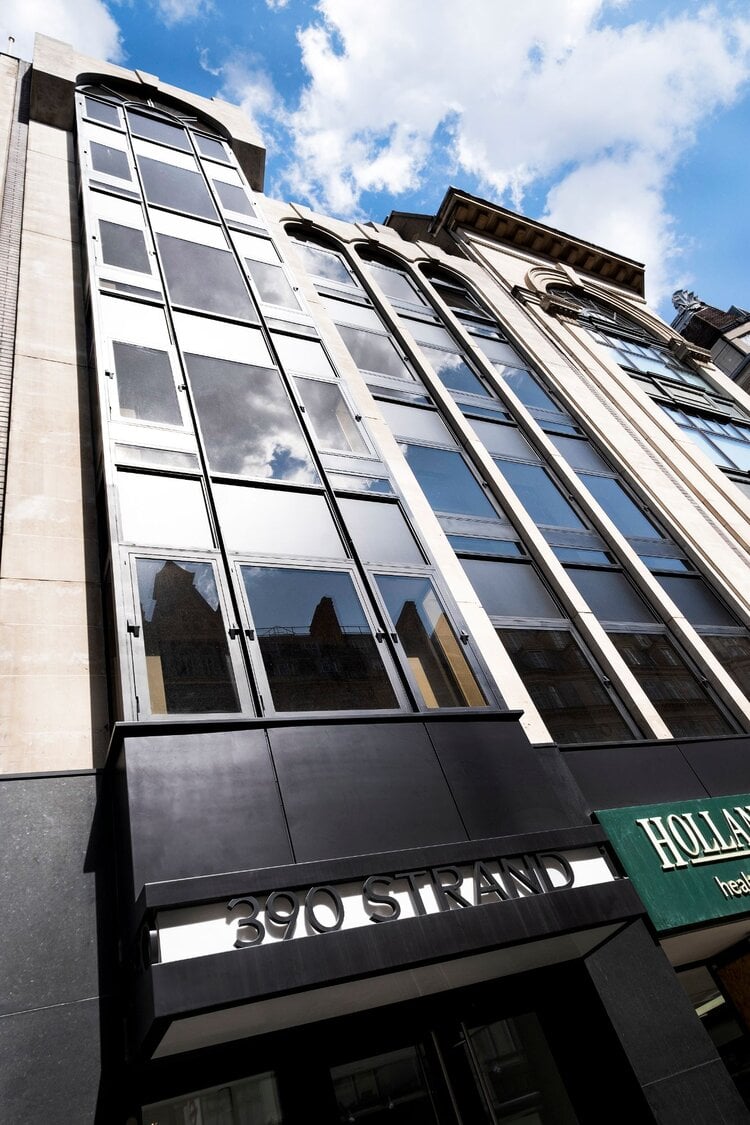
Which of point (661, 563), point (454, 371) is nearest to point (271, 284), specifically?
point (454, 371)

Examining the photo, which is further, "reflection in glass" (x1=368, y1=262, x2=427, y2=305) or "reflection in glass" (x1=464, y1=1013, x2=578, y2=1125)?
"reflection in glass" (x1=368, y1=262, x2=427, y2=305)

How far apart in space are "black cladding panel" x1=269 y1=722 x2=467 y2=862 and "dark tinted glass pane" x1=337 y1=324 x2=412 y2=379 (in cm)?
1079

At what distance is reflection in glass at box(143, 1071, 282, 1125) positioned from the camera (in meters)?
4.82

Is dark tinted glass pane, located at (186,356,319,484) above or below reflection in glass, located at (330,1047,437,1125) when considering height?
above

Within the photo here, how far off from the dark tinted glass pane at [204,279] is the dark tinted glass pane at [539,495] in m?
6.17

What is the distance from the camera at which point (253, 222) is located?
16.6 metres

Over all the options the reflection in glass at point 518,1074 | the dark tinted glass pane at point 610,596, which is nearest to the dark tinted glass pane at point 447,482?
the dark tinted glass pane at point 610,596

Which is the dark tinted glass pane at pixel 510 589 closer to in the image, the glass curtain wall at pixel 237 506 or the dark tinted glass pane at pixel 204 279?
the glass curtain wall at pixel 237 506

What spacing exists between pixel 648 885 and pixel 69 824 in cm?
562

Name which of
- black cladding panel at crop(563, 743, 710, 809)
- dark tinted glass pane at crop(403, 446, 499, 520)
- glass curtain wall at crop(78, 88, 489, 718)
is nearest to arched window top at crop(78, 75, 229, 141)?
glass curtain wall at crop(78, 88, 489, 718)

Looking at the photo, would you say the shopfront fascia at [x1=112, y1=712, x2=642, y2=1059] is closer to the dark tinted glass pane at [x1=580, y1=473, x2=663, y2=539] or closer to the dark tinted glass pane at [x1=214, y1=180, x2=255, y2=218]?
the dark tinted glass pane at [x1=580, y1=473, x2=663, y2=539]

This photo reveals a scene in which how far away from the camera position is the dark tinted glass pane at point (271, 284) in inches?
555

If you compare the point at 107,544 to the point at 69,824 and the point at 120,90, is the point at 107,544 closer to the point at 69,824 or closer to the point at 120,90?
the point at 69,824

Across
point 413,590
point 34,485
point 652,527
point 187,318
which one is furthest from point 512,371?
point 34,485
